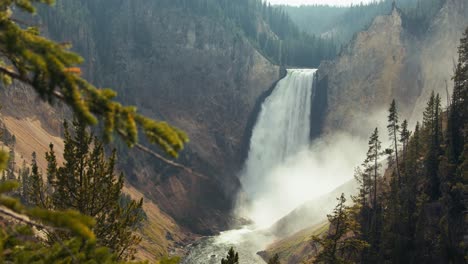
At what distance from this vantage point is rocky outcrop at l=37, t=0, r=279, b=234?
136375 mm

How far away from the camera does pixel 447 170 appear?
48.6 metres

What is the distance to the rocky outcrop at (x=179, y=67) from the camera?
136 m

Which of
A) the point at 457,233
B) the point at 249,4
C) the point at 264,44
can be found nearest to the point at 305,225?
the point at 457,233

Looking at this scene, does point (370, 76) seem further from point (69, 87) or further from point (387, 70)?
point (69, 87)

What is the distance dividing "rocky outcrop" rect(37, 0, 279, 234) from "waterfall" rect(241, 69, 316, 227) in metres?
5.80

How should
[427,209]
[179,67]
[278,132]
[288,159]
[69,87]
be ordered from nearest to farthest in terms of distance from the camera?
[69,87] < [427,209] < [288,159] < [278,132] < [179,67]

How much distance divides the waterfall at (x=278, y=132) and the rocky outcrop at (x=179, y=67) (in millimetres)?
5804

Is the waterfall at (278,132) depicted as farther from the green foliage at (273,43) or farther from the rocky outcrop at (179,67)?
the green foliage at (273,43)

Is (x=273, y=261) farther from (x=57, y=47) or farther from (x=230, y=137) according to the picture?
(x=230, y=137)

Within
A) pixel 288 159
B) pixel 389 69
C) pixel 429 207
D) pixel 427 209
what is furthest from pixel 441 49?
pixel 427 209

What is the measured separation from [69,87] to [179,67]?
141387 millimetres

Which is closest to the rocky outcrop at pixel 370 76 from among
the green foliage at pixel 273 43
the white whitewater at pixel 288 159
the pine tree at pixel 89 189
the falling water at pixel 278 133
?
the white whitewater at pixel 288 159

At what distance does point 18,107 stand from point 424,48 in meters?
110

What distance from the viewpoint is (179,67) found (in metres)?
144
